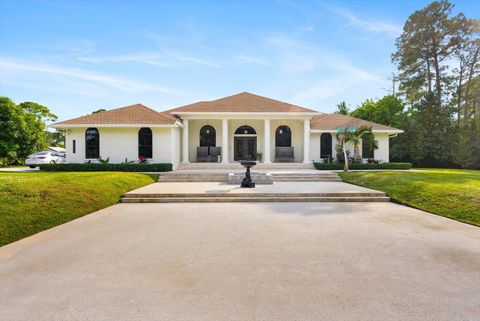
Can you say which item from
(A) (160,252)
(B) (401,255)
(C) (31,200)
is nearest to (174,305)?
(A) (160,252)

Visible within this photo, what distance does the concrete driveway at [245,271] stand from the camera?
2.70 meters

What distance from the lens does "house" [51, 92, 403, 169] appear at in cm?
1847

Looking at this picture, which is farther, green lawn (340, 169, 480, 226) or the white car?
the white car

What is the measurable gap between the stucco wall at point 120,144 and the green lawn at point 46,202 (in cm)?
817

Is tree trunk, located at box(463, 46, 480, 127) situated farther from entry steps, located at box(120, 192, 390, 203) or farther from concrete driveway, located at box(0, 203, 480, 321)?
concrete driveway, located at box(0, 203, 480, 321)

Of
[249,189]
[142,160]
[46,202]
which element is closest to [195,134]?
[142,160]

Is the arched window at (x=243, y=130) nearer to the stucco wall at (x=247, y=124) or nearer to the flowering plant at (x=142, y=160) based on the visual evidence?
the stucco wall at (x=247, y=124)

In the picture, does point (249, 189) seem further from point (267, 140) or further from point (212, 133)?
point (212, 133)

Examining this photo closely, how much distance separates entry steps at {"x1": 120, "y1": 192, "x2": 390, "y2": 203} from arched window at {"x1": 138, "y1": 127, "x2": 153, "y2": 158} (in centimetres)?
953

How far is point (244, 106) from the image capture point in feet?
67.3

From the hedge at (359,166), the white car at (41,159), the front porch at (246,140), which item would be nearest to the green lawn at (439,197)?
the hedge at (359,166)

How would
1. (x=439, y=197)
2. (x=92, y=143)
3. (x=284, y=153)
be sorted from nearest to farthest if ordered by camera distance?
(x=439, y=197) < (x=92, y=143) < (x=284, y=153)

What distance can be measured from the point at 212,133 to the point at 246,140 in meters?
2.95

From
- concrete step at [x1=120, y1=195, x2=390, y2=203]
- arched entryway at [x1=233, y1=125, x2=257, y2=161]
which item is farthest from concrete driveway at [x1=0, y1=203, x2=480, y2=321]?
arched entryway at [x1=233, y1=125, x2=257, y2=161]
